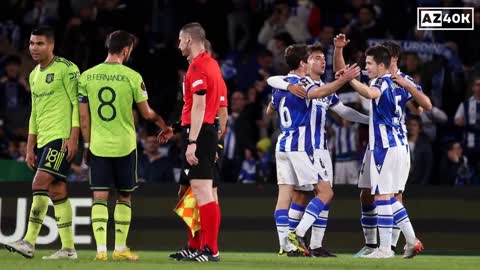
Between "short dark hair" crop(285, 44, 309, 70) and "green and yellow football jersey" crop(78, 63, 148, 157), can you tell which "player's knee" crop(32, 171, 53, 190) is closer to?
"green and yellow football jersey" crop(78, 63, 148, 157)

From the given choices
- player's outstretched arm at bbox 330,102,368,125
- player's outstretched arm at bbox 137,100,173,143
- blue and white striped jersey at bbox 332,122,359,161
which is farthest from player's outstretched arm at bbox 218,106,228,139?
blue and white striped jersey at bbox 332,122,359,161

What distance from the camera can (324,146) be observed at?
1534 centimetres

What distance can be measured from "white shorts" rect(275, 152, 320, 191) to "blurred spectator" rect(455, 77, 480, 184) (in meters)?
5.16

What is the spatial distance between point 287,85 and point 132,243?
14.6 ft

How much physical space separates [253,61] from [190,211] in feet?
25.9

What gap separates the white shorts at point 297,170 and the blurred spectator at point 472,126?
5161 millimetres

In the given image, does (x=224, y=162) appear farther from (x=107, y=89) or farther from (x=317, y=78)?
(x=107, y=89)

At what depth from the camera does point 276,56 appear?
2188 cm

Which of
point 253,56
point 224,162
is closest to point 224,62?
point 253,56

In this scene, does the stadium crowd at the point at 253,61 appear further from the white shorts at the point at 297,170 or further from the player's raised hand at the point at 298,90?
the player's raised hand at the point at 298,90

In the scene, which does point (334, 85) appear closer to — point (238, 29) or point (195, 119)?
point (195, 119)

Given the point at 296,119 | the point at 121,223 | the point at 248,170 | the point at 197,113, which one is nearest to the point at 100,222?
the point at 121,223

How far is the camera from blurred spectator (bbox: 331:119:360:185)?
63.6 feet

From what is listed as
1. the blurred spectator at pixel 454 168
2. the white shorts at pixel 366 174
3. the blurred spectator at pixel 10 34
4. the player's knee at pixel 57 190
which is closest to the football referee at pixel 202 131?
the player's knee at pixel 57 190
